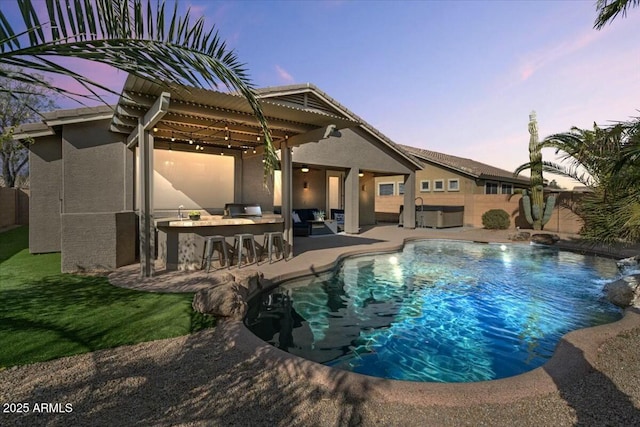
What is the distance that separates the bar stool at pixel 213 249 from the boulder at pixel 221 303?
2447 mm

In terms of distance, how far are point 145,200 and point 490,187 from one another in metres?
22.6

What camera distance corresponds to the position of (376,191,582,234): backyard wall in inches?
611

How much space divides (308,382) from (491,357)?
8.71ft

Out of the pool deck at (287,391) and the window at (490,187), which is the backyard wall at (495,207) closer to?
the window at (490,187)

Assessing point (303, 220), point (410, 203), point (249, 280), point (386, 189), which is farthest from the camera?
point (386, 189)

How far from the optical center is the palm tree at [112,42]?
1923 millimetres

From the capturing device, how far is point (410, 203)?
17.5m

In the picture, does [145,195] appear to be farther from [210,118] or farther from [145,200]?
[210,118]

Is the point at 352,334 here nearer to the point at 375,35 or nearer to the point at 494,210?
the point at 375,35

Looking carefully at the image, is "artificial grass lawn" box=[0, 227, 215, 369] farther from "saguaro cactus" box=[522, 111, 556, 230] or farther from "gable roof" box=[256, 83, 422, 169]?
"saguaro cactus" box=[522, 111, 556, 230]

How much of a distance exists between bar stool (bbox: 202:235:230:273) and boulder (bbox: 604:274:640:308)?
312 inches

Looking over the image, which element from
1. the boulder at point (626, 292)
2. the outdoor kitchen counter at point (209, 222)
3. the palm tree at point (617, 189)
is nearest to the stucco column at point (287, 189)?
the outdoor kitchen counter at point (209, 222)

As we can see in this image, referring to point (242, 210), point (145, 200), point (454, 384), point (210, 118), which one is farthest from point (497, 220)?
point (145, 200)

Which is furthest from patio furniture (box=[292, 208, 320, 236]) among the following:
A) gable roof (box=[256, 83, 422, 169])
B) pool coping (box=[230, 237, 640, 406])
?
pool coping (box=[230, 237, 640, 406])
